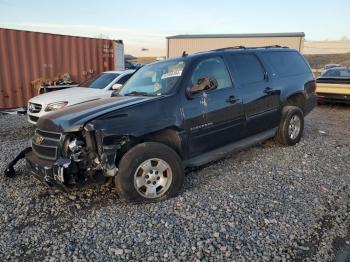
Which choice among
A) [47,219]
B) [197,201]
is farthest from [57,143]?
[197,201]

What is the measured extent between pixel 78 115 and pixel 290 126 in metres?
4.03

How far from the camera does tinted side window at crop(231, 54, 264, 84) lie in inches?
201

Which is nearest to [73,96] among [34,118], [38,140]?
[34,118]

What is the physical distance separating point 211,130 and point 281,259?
2.10 meters

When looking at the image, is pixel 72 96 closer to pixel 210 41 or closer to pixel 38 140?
pixel 38 140

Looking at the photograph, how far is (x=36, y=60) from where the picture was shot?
10.7 meters

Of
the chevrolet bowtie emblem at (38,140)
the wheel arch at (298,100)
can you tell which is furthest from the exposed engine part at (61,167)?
the wheel arch at (298,100)

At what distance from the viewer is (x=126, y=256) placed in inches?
115

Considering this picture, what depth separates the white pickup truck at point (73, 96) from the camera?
7.33 metres

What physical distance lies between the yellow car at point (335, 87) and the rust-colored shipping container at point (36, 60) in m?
8.38

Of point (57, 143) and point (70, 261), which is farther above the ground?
point (57, 143)

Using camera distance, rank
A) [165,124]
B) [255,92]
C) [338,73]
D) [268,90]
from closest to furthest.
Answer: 1. [165,124]
2. [255,92]
3. [268,90]
4. [338,73]

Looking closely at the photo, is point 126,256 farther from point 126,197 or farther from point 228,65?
point 228,65

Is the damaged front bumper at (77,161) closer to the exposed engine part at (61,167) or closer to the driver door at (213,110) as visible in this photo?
the exposed engine part at (61,167)
